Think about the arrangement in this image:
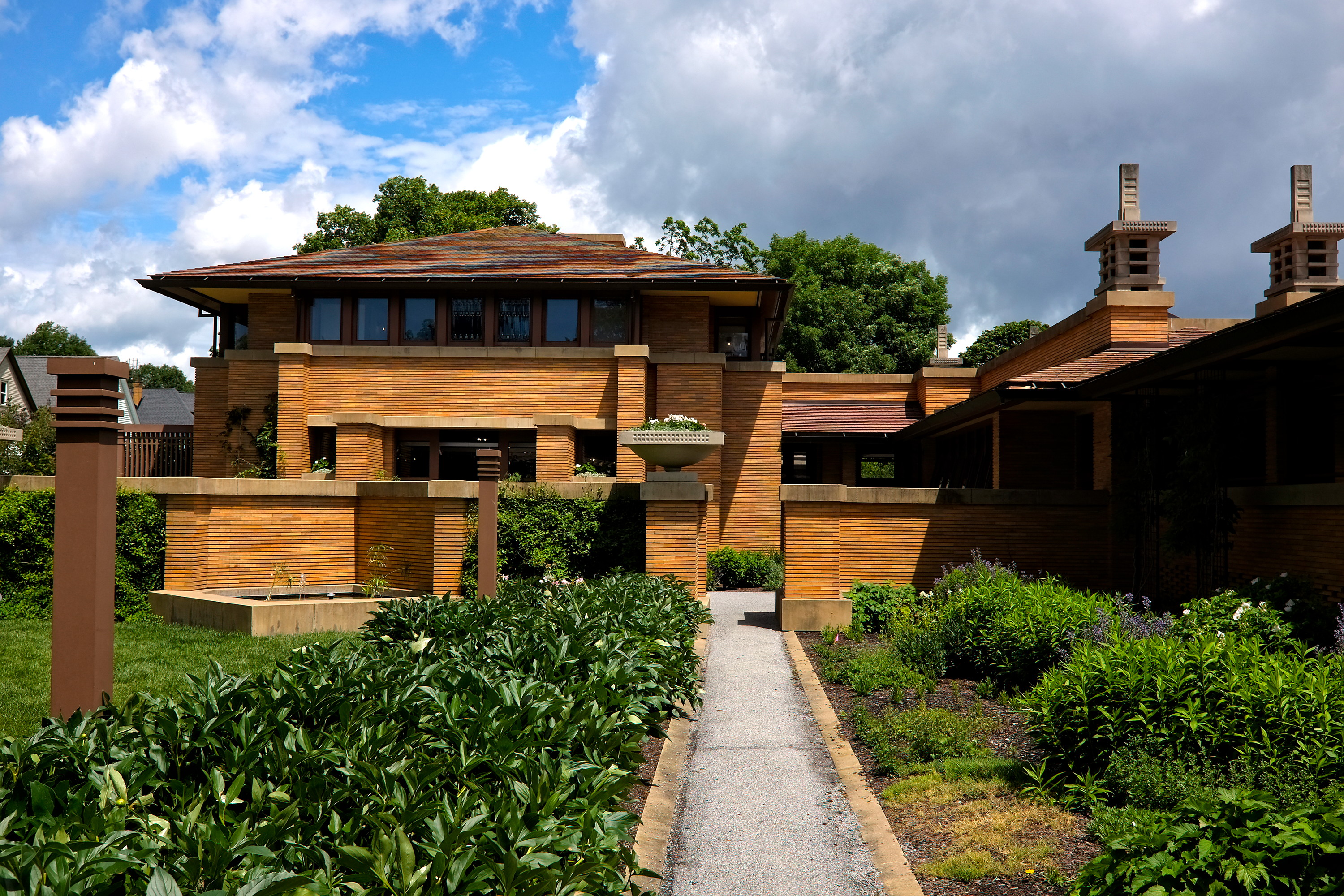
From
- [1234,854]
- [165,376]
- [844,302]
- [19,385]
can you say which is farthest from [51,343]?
[1234,854]

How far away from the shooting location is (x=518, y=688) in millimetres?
4773

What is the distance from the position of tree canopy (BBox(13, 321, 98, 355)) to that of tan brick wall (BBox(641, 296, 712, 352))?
7633 centimetres

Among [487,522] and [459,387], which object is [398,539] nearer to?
[487,522]

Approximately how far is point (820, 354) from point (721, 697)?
117 ft

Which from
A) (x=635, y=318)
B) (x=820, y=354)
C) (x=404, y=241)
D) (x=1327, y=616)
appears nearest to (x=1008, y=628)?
(x=1327, y=616)

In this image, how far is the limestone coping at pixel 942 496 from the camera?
1429 centimetres

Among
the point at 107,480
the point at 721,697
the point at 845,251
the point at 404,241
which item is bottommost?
the point at 721,697

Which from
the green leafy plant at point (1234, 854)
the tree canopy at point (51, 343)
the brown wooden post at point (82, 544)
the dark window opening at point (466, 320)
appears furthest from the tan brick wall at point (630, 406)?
the tree canopy at point (51, 343)

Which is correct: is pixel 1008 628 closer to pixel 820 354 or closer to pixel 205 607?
pixel 205 607

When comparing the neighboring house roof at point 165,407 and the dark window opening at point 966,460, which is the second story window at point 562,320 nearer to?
the dark window opening at point 966,460

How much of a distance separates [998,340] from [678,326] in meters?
28.7

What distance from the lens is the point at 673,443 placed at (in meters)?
15.4

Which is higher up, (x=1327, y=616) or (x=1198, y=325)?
(x=1198, y=325)

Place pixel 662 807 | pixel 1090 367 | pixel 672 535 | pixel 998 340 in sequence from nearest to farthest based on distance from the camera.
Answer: pixel 662 807, pixel 1090 367, pixel 672 535, pixel 998 340
